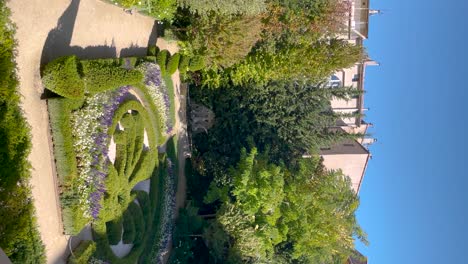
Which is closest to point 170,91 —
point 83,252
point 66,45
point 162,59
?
point 162,59

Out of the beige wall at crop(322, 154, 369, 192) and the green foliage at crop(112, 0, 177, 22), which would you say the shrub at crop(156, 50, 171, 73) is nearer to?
the green foliage at crop(112, 0, 177, 22)

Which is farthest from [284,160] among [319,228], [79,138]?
[79,138]

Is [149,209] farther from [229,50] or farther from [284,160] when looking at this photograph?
[284,160]

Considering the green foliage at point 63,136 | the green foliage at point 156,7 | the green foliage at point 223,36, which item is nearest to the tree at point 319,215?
the green foliage at point 223,36

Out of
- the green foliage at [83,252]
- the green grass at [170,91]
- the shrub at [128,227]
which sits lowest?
the shrub at [128,227]

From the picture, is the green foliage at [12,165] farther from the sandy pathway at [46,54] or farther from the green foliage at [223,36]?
the green foliage at [223,36]
